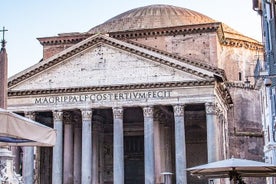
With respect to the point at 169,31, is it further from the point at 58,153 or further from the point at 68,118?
the point at 58,153

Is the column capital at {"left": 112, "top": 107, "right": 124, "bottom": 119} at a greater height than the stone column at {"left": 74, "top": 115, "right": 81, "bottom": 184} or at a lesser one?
greater

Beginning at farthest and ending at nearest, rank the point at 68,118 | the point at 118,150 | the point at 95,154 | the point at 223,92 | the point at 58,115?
the point at 95,154 → the point at 223,92 → the point at 68,118 → the point at 58,115 → the point at 118,150

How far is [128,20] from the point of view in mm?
32500

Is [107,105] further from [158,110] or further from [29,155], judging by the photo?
[29,155]

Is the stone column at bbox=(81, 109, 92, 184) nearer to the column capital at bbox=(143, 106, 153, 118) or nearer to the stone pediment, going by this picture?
the stone pediment

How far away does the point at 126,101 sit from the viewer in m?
22.7

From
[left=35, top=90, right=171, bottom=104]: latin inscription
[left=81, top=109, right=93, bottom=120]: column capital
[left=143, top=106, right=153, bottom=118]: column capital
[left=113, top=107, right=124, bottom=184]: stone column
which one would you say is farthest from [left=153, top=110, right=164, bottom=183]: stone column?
[left=81, top=109, right=93, bottom=120]: column capital

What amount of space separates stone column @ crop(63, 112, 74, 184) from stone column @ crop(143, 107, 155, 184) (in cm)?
436

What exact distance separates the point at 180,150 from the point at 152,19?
12.8 m

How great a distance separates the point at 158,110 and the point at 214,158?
3.81 m

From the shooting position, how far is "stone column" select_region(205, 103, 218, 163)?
21625mm

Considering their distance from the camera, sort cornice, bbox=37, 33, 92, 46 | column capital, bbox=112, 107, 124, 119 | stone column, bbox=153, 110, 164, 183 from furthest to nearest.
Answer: cornice, bbox=37, 33, 92, 46 → stone column, bbox=153, 110, 164, 183 → column capital, bbox=112, 107, 124, 119

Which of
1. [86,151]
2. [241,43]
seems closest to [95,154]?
[86,151]

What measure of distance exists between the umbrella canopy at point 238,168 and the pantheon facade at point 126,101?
10.7m
